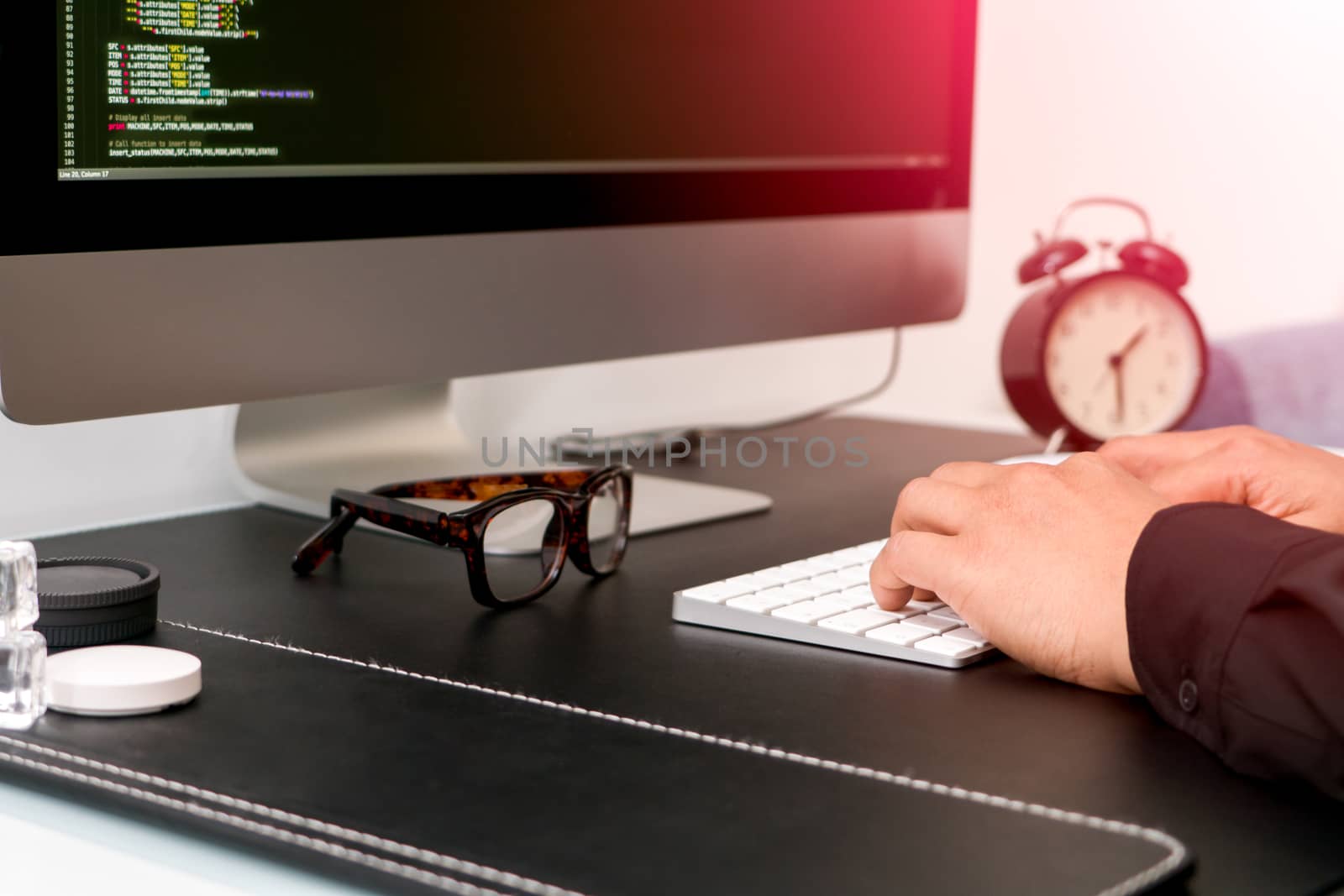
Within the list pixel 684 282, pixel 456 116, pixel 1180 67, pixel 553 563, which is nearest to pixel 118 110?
pixel 456 116

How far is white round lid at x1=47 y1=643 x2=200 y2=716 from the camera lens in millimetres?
586

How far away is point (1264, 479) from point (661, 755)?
1.50ft

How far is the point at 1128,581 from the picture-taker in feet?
2.14

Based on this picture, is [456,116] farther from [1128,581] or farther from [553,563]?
[1128,581]

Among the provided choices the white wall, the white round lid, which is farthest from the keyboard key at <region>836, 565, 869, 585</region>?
the white wall

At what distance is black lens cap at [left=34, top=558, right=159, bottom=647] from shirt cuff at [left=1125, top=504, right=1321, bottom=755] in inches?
18.0

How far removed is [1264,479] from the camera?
0.84 meters

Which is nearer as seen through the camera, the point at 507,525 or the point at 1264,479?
the point at 1264,479

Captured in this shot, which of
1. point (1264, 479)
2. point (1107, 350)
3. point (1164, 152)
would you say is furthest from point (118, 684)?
point (1164, 152)

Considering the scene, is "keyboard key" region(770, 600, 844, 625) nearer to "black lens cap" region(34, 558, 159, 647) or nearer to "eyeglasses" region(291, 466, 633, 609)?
"eyeglasses" region(291, 466, 633, 609)

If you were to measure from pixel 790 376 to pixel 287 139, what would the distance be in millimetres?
1016

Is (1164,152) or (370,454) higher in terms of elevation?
(1164,152)

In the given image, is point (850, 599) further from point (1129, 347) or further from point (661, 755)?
point (1129, 347)

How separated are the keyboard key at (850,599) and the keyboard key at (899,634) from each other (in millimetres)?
33
